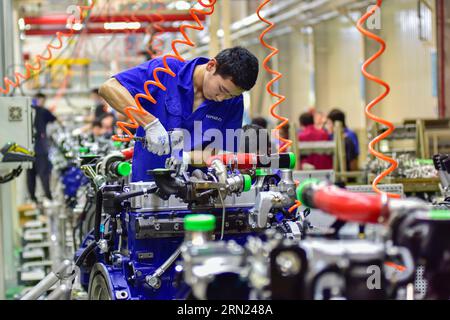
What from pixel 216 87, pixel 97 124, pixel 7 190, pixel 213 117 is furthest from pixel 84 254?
pixel 97 124

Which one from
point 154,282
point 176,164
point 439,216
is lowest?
point 154,282

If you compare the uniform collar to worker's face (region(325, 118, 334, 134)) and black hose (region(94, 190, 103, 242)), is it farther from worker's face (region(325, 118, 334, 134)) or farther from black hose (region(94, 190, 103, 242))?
worker's face (region(325, 118, 334, 134))

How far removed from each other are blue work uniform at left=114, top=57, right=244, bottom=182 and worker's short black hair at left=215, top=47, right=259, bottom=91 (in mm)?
382

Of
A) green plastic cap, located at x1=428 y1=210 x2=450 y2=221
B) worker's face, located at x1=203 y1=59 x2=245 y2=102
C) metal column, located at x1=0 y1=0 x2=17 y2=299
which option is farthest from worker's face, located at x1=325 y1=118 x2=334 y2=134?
green plastic cap, located at x1=428 y1=210 x2=450 y2=221

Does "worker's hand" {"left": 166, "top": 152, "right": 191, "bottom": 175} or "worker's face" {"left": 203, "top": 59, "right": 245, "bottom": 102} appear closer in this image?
"worker's hand" {"left": 166, "top": 152, "right": 191, "bottom": 175}

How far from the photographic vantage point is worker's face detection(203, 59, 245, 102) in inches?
131

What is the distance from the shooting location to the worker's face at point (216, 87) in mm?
3324

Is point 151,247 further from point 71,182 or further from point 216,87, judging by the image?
point 71,182

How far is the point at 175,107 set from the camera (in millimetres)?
3666

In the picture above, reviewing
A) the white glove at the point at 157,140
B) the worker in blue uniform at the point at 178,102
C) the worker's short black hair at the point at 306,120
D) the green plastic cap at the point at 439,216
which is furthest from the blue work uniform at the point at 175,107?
the worker's short black hair at the point at 306,120

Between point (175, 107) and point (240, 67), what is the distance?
1.72 feet

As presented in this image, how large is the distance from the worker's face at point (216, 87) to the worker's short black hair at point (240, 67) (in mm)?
37

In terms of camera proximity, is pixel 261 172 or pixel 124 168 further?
pixel 124 168

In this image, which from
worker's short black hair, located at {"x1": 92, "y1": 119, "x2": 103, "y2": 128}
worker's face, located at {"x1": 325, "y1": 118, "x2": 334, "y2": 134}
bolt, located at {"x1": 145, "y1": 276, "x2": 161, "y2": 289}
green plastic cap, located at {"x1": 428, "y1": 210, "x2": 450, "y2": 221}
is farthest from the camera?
worker's short black hair, located at {"x1": 92, "y1": 119, "x2": 103, "y2": 128}
